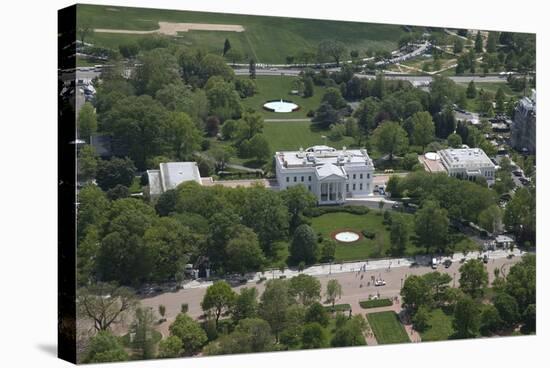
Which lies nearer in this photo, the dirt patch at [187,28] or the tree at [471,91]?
the dirt patch at [187,28]

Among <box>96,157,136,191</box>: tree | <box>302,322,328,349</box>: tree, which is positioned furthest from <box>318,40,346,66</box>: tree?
<box>302,322,328,349</box>: tree

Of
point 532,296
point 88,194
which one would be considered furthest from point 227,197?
point 532,296

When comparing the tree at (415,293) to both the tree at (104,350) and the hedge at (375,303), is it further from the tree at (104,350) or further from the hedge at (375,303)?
the tree at (104,350)

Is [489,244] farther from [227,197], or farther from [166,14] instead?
[166,14]

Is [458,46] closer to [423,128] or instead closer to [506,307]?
[423,128]

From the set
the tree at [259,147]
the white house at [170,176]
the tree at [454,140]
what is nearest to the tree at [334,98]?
the tree at [259,147]

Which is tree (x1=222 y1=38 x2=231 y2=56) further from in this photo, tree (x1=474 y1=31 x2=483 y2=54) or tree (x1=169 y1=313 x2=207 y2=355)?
tree (x1=169 y1=313 x2=207 y2=355)
